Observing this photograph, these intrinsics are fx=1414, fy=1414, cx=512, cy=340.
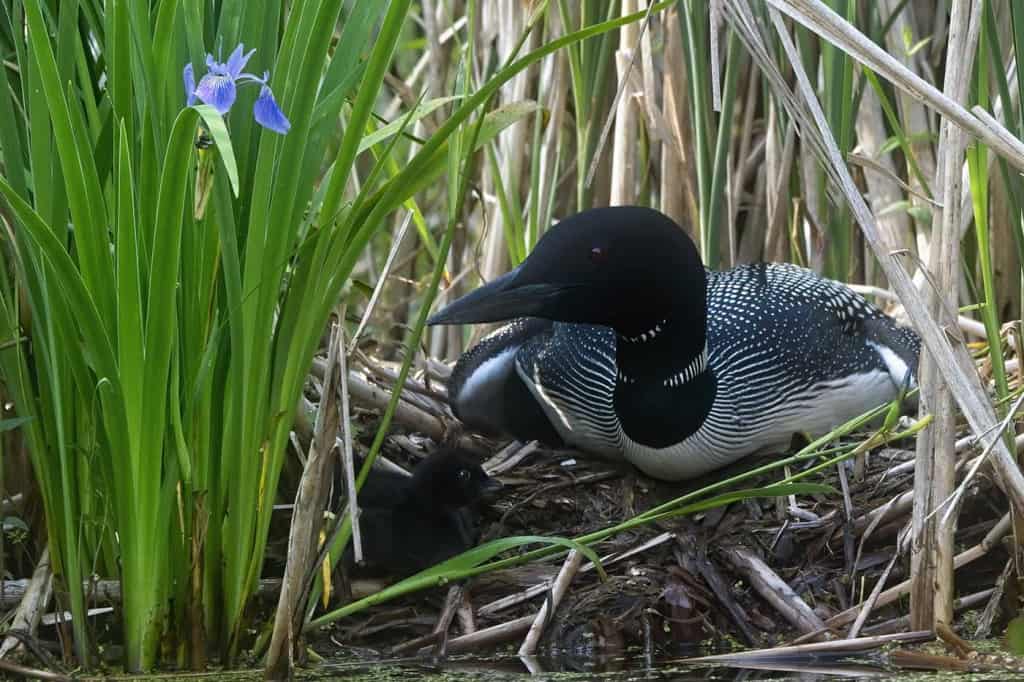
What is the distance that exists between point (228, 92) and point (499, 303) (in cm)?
99

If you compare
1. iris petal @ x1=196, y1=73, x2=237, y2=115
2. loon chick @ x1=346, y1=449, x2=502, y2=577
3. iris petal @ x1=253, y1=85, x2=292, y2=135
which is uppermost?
iris petal @ x1=196, y1=73, x2=237, y2=115

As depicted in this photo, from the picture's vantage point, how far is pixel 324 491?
6.45 feet

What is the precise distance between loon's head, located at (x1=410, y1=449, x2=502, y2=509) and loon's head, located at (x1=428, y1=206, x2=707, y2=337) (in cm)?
29

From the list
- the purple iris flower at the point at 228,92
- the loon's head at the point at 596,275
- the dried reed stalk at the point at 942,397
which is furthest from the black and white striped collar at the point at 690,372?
the purple iris flower at the point at 228,92

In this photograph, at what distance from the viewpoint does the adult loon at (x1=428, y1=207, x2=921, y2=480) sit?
2.61m

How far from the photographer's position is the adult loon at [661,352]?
8.55 feet

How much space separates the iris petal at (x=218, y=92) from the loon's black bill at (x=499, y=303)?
2.90ft

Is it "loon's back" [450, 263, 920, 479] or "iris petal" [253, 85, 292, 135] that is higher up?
"iris petal" [253, 85, 292, 135]

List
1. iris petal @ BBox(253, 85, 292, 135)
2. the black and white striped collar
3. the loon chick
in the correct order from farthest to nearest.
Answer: the black and white striped collar
the loon chick
iris petal @ BBox(253, 85, 292, 135)

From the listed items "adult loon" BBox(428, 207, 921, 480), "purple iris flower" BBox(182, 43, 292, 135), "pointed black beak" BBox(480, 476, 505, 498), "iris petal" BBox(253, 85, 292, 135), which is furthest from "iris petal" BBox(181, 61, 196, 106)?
"pointed black beak" BBox(480, 476, 505, 498)

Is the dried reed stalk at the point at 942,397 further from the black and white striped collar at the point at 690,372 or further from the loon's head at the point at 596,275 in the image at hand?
the black and white striped collar at the point at 690,372

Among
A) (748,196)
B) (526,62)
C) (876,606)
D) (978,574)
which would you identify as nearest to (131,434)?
(526,62)

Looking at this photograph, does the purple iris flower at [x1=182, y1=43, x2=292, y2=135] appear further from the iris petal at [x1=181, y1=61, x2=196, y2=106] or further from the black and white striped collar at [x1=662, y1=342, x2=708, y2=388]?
the black and white striped collar at [x1=662, y1=342, x2=708, y2=388]

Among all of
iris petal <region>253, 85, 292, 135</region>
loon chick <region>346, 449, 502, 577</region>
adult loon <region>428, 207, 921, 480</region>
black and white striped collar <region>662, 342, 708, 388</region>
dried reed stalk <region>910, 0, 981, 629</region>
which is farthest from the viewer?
black and white striped collar <region>662, 342, 708, 388</region>
